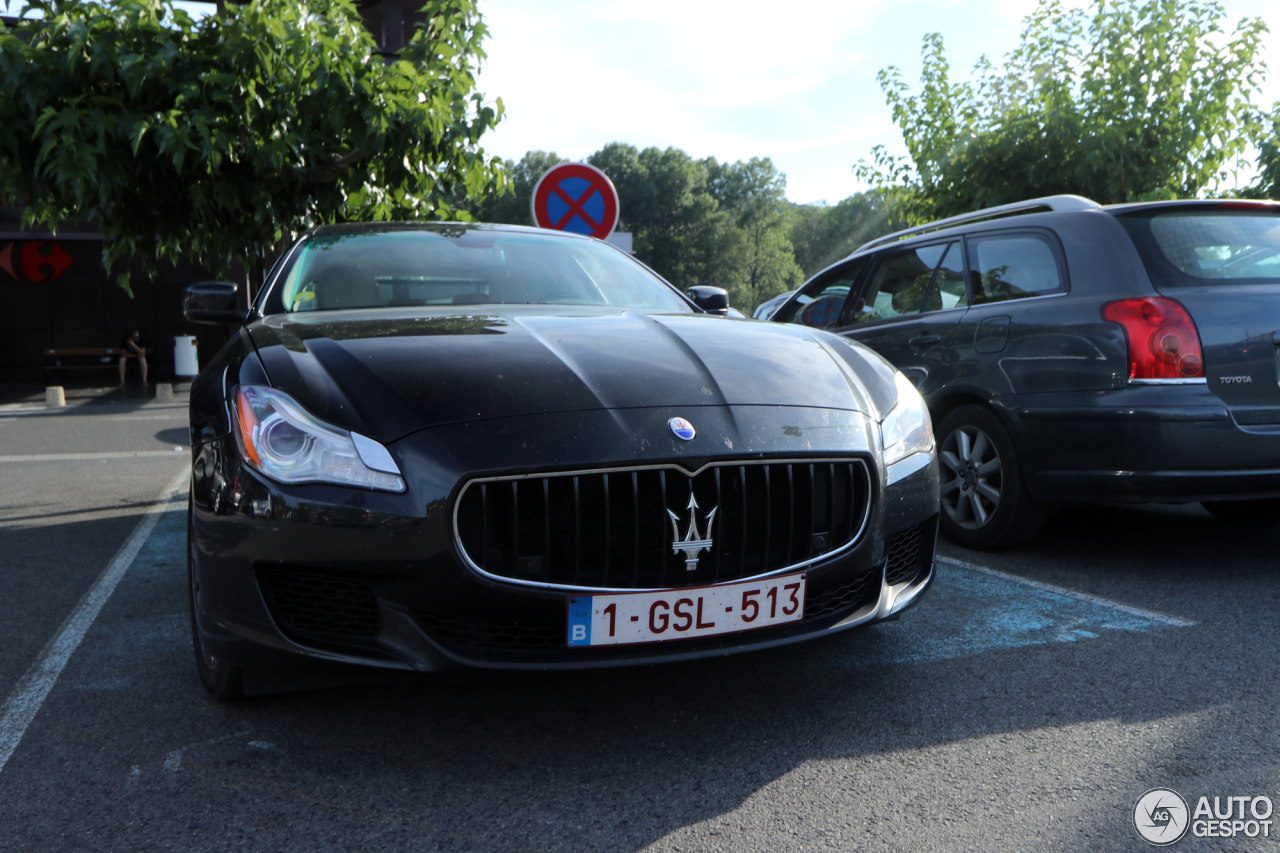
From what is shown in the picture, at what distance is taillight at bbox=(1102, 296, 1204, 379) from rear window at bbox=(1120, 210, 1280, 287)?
0.15 metres

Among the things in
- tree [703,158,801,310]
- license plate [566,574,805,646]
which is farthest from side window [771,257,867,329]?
tree [703,158,801,310]

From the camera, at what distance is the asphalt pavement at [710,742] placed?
2.07m

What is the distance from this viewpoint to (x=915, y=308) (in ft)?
17.0

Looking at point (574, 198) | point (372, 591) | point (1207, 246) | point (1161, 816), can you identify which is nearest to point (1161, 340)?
point (1207, 246)

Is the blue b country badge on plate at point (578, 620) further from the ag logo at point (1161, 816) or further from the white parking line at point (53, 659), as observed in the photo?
the white parking line at point (53, 659)

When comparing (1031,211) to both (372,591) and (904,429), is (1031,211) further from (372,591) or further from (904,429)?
(372,591)

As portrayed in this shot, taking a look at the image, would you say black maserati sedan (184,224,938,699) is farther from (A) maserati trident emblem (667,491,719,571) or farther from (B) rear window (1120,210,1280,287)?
(B) rear window (1120,210,1280,287)

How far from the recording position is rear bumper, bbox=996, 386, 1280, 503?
3.77 meters

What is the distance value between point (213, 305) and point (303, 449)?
196 cm

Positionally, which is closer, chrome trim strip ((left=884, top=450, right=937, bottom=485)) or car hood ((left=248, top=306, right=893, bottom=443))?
car hood ((left=248, top=306, right=893, bottom=443))

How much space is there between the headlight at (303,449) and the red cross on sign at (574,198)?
4963 millimetres

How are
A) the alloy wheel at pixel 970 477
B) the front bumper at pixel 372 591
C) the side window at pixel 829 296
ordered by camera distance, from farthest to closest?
the side window at pixel 829 296 < the alloy wheel at pixel 970 477 < the front bumper at pixel 372 591

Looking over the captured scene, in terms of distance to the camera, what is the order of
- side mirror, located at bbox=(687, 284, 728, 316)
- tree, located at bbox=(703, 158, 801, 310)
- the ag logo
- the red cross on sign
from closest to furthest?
the ag logo < side mirror, located at bbox=(687, 284, 728, 316) < the red cross on sign < tree, located at bbox=(703, 158, 801, 310)

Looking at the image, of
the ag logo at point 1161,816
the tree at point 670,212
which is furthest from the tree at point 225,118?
the tree at point 670,212
